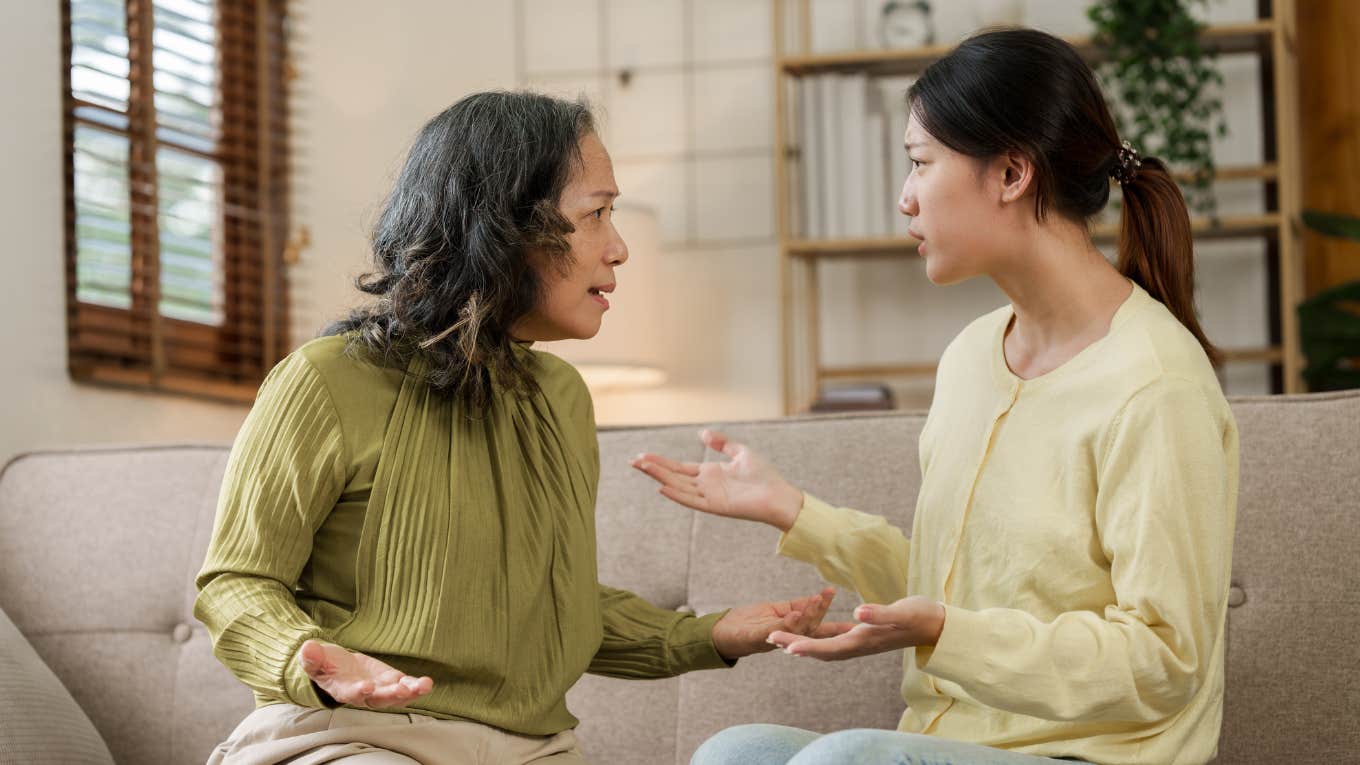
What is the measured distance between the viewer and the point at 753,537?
5.98 feet

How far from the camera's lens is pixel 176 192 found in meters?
3.17

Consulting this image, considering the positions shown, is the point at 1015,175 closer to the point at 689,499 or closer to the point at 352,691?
the point at 689,499

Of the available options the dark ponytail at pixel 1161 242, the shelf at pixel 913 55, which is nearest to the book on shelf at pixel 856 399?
the shelf at pixel 913 55

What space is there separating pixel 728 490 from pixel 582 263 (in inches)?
10.2

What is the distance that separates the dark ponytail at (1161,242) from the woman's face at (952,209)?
13cm

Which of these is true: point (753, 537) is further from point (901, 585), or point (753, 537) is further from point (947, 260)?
point (947, 260)

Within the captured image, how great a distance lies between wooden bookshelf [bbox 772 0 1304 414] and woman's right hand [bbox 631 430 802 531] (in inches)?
71.5

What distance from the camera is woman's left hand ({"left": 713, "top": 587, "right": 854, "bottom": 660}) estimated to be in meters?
1.46

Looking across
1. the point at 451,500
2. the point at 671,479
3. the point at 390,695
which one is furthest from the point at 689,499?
the point at 390,695

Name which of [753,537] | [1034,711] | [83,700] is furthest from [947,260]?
[83,700]

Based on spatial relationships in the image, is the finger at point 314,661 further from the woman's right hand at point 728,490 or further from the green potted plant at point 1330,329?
the green potted plant at point 1330,329

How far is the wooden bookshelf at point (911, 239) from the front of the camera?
10.4ft

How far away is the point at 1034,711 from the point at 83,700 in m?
1.23

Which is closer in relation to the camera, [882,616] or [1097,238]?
[882,616]
